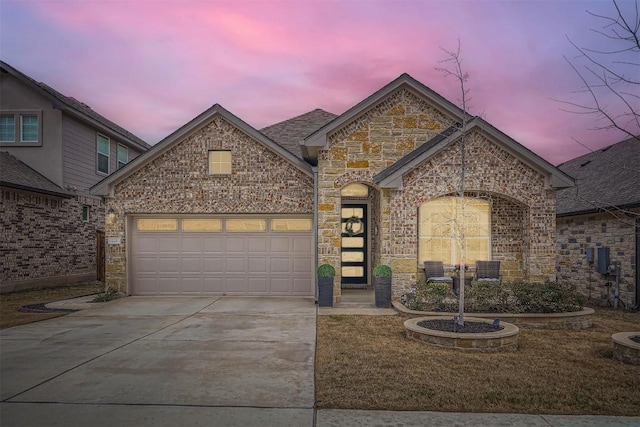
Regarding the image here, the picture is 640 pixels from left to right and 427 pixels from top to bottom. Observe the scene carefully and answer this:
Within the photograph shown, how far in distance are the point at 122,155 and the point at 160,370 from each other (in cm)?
1826

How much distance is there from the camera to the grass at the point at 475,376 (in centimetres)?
500

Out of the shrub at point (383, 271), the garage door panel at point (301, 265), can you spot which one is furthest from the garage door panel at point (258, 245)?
the shrub at point (383, 271)

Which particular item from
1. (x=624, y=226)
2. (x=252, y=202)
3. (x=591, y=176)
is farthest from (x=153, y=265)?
(x=591, y=176)

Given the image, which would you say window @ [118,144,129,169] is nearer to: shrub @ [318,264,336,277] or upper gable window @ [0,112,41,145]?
upper gable window @ [0,112,41,145]

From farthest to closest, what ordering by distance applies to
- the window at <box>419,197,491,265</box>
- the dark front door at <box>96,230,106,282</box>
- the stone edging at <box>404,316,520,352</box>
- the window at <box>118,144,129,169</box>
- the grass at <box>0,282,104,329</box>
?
the window at <box>118,144,129,169</box> → the dark front door at <box>96,230,106,282</box> → the window at <box>419,197,491,265</box> → the grass at <box>0,282,104,329</box> → the stone edging at <box>404,316,520,352</box>

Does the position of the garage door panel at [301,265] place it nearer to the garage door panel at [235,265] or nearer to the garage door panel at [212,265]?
the garage door panel at [235,265]

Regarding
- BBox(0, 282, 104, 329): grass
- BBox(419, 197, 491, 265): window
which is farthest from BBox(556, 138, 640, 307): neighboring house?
BBox(0, 282, 104, 329): grass

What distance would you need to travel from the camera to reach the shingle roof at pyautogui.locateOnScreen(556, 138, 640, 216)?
12773 millimetres

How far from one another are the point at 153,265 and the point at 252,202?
396 centimetres

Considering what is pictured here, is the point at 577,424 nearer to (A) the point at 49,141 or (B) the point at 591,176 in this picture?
(B) the point at 591,176

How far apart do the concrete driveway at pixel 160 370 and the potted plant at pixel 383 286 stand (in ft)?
6.47

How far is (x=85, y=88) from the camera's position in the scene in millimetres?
24047

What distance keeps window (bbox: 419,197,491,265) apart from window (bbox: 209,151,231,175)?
20.6 feet

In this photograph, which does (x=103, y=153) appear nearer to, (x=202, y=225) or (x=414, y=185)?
(x=202, y=225)
